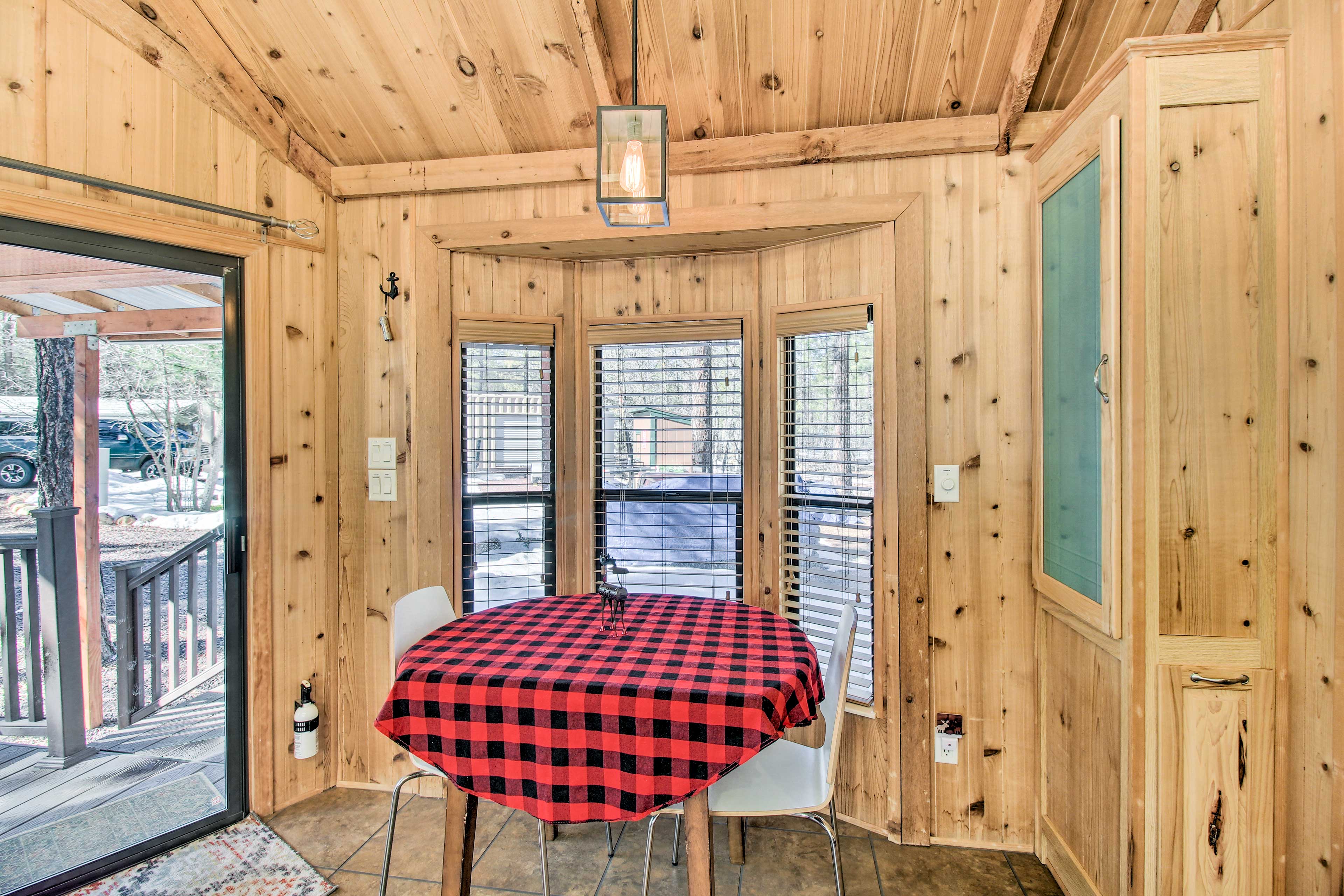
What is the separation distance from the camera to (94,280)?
2014 millimetres

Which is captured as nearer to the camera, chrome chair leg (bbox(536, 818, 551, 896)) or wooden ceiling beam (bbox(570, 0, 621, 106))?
chrome chair leg (bbox(536, 818, 551, 896))

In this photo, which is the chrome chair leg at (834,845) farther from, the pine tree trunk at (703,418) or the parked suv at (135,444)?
the parked suv at (135,444)

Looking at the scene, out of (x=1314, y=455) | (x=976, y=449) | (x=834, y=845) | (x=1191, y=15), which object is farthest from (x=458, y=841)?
(x=1191, y=15)

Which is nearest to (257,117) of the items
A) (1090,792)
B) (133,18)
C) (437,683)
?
(133,18)

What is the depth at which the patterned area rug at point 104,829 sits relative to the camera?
1878 mm

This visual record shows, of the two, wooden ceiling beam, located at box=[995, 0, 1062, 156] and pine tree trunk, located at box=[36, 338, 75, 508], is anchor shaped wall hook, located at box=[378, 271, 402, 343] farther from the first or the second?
wooden ceiling beam, located at box=[995, 0, 1062, 156]

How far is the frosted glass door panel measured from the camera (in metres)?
1.70

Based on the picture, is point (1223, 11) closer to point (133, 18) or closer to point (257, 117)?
point (257, 117)

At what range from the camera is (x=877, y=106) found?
218cm

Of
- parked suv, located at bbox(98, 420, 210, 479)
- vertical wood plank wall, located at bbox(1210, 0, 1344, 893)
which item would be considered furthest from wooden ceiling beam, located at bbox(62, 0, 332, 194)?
vertical wood plank wall, located at bbox(1210, 0, 1344, 893)

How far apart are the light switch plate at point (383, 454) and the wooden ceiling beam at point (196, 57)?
120 centimetres

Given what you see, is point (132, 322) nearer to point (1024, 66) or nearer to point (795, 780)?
point (795, 780)

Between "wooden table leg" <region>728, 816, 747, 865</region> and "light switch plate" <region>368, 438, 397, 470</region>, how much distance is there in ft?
6.31

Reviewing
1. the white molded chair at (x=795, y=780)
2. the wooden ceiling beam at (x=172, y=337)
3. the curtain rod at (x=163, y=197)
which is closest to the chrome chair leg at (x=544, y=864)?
the white molded chair at (x=795, y=780)
